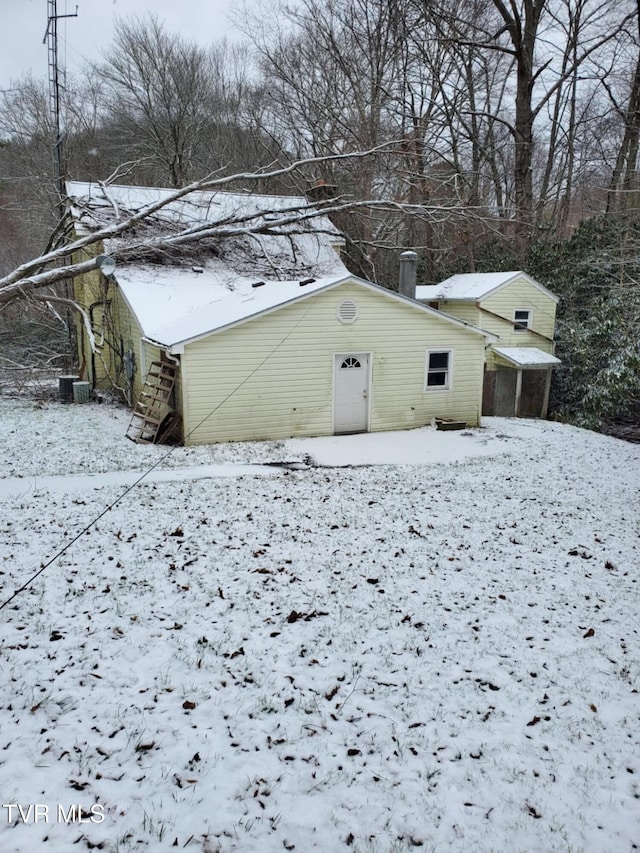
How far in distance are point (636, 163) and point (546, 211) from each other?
552cm

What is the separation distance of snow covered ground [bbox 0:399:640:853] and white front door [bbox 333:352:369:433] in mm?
4795

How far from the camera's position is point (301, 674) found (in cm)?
483

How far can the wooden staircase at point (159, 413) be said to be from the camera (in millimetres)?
12484

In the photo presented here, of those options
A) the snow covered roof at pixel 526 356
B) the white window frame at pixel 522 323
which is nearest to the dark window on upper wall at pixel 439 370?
the snow covered roof at pixel 526 356

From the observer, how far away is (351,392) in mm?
14383

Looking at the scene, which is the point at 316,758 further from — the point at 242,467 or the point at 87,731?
the point at 242,467

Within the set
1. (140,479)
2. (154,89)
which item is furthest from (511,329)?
(154,89)

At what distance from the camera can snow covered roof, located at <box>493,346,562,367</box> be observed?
20062mm

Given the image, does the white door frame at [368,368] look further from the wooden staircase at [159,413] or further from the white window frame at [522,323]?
the white window frame at [522,323]

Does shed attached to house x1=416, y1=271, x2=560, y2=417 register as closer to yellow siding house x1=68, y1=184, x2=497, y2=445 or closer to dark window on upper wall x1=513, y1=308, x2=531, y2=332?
dark window on upper wall x1=513, y1=308, x2=531, y2=332

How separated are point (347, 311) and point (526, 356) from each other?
30.7 ft

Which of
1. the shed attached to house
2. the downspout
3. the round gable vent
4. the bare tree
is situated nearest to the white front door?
the round gable vent

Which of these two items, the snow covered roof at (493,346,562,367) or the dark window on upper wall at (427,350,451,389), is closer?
the dark window on upper wall at (427,350,451,389)

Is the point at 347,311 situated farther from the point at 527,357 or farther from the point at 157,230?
the point at 527,357
